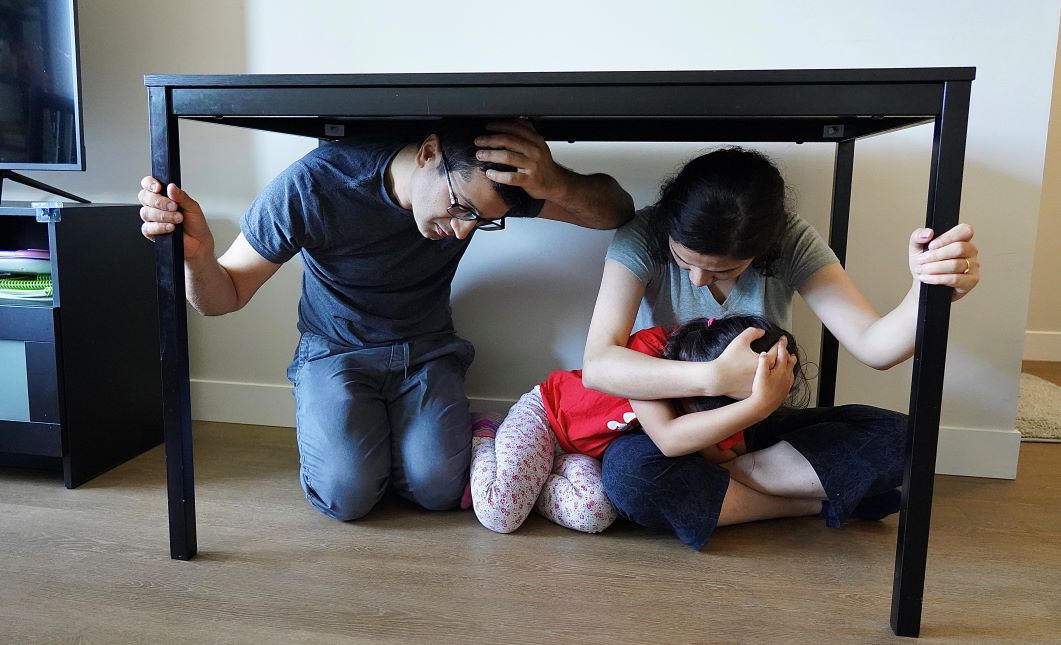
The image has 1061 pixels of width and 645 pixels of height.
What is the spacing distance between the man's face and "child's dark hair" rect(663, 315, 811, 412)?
327mm

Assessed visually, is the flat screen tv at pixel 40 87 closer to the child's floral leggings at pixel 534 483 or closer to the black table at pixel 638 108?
the black table at pixel 638 108

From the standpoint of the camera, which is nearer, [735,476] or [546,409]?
[735,476]

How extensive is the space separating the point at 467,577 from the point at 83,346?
842mm

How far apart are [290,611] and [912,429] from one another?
786 mm

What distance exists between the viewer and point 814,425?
1.31 meters

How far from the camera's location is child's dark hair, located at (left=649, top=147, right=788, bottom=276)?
1.08 metres

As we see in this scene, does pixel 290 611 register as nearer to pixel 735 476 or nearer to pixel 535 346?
pixel 735 476

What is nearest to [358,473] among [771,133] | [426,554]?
[426,554]

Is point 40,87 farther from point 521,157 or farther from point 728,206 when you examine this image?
point 728,206

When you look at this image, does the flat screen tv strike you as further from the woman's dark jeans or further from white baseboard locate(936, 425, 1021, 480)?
white baseboard locate(936, 425, 1021, 480)

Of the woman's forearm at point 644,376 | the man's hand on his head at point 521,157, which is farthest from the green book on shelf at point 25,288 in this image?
the woman's forearm at point 644,376

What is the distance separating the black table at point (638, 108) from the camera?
91 cm

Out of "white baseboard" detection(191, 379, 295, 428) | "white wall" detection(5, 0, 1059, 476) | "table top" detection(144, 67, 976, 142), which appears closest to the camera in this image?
"table top" detection(144, 67, 976, 142)

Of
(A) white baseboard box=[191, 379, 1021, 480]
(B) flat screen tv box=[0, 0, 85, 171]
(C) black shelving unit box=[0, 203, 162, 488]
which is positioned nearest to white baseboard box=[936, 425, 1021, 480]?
(A) white baseboard box=[191, 379, 1021, 480]
